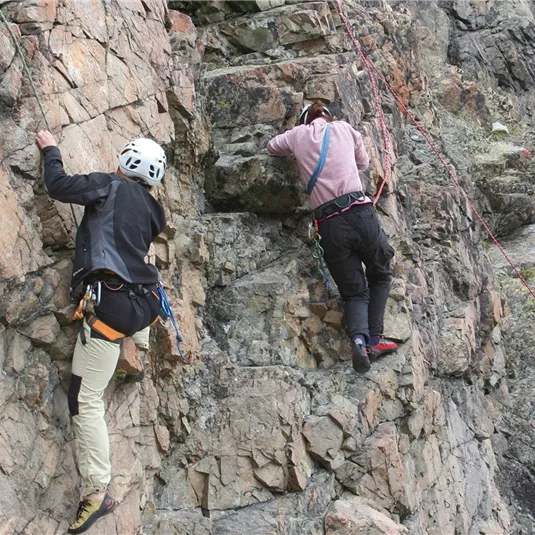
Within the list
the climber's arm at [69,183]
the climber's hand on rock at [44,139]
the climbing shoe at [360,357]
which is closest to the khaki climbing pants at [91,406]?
the climber's arm at [69,183]

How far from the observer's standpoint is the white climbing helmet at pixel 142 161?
225 inches

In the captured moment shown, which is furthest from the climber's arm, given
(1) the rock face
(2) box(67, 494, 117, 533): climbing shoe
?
(2) box(67, 494, 117, 533): climbing shoe

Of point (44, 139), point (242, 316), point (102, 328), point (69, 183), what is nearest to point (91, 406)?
point (102, 328)

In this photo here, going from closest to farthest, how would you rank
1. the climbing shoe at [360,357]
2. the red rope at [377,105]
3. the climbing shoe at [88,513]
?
the climbing shoe at [88,513]
the climbing shoe at [360,357]
the red rope at [377,105]

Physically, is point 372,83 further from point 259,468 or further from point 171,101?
point 259,468

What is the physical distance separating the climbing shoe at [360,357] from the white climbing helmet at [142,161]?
11.1 feet

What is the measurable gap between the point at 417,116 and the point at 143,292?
9.92 meters

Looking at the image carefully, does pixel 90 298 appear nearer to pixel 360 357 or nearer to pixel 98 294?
pixel 98 294

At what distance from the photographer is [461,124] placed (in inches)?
656

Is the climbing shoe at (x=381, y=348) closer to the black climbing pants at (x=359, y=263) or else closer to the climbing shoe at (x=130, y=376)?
the black climbing pants at (x=359, y=263)

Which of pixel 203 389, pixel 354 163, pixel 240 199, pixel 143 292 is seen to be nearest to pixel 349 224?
pixel 354 163

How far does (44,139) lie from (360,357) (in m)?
4.34

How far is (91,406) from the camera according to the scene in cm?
536

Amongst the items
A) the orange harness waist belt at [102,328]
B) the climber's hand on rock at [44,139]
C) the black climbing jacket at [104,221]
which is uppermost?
the climber's hand on rock at [44,139]
